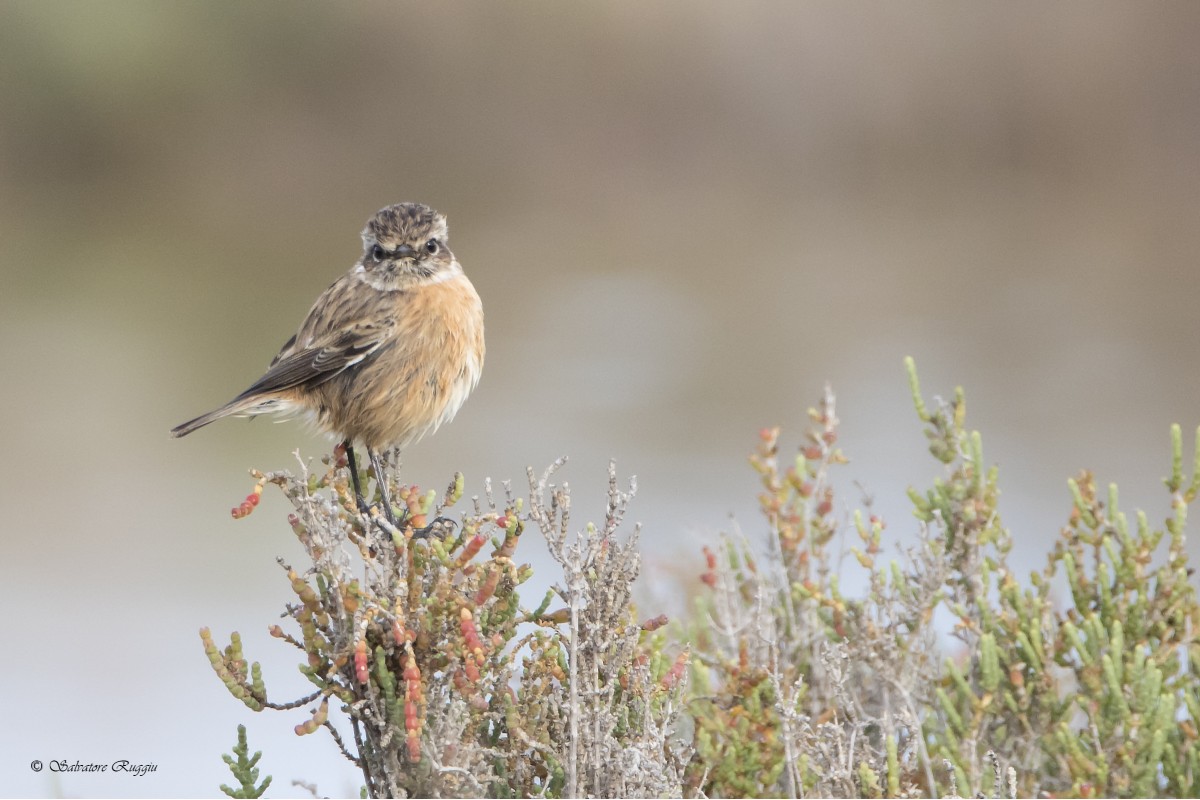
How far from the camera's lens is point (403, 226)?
538 cm

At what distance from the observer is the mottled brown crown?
5.38 metres

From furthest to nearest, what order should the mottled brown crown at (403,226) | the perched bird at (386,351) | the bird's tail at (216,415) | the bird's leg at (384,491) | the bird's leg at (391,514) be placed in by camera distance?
the mottled brown crown at (403,226), the perched bird at (386,351), the bird's tail at (216,415), the bird's leg at (384,491), the bird's leg at (391,514)

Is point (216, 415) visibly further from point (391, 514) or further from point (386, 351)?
point (391, 514)

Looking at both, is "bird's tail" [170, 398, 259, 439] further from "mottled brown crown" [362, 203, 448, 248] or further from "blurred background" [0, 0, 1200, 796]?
"blurred background" [0, 0, 1200, 796]

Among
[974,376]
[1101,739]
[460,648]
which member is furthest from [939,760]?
[974,376]

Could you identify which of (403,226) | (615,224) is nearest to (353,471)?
(403,226)

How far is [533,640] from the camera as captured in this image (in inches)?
152

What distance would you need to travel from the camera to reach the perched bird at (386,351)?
16.7ft

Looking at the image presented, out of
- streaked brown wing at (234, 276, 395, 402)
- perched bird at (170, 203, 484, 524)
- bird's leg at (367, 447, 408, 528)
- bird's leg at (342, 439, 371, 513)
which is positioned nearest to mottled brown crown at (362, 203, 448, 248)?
perched bird at (170, 203, 484, 524)

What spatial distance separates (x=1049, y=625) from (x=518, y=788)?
1.81m

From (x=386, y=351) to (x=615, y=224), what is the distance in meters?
14.9

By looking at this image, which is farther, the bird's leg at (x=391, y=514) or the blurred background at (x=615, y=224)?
the blurred background at (x=615, y=224)

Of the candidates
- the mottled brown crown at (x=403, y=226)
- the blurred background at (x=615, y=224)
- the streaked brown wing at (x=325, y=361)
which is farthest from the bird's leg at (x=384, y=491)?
the blurred background at (x=615, y=224)

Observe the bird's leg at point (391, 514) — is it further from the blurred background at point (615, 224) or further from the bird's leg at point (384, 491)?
the blurred background at point (615, 224)
